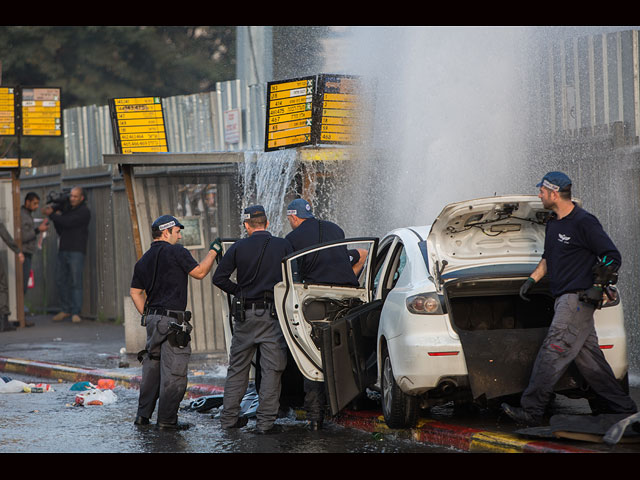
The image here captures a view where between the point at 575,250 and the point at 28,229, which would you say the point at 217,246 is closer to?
the point at 575,250

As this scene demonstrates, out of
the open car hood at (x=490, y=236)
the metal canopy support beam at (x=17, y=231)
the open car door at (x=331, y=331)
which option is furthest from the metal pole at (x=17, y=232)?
the open car hood at (x=490, y=236)

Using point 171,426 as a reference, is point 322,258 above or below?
above

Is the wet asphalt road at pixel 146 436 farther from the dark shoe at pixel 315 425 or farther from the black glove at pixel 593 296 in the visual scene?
the black glove at pixel 593 296

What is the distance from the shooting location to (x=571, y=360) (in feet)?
23.6

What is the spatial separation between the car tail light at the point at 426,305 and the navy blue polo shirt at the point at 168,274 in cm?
215

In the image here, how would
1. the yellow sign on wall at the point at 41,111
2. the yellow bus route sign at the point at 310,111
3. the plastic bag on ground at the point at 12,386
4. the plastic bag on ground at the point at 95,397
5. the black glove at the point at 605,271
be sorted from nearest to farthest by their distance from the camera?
the black glove at the point at 605,271 → the plastic bag on ground at the point at 95,397 → the plastic bag on ground at the point at 12,386 → the yellow bus route sign at the point at 310,111 → the yellow sign on wall at the point at 41,111

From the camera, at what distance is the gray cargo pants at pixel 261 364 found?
841 centimetres

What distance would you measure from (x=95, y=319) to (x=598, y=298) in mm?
12094

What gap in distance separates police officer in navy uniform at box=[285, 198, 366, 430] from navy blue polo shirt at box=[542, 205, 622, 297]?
1.93m

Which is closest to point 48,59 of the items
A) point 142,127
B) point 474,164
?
point 142,127

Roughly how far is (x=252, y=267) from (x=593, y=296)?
275cm

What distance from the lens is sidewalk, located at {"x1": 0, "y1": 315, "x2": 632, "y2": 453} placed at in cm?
723

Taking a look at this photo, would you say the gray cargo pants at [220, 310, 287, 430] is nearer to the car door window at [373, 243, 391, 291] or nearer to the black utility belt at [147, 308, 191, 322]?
the black utility belt at [147, 308, 191, 322]

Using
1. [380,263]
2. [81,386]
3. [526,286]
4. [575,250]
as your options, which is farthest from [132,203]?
[575,250]
